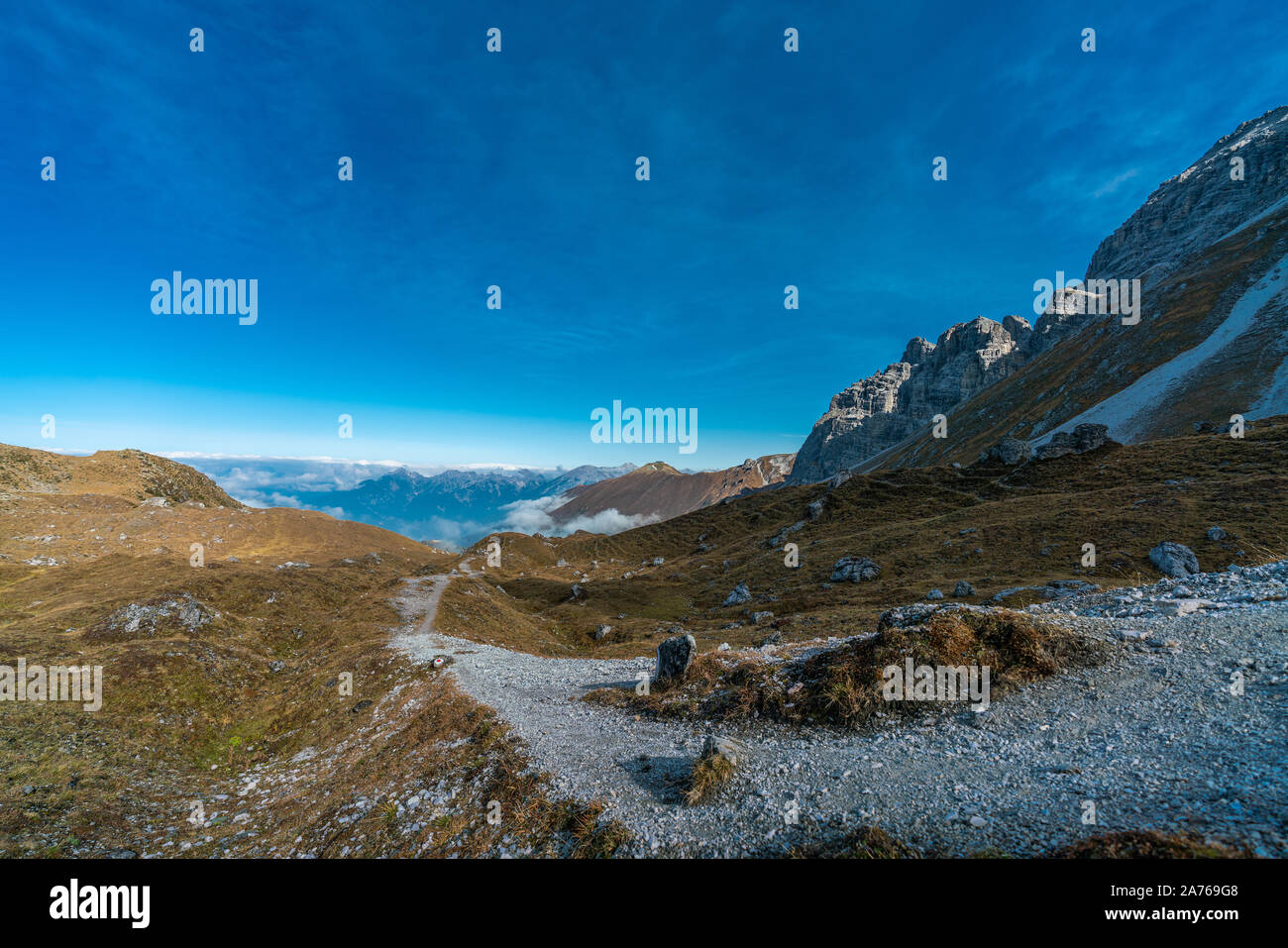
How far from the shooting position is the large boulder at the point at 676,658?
20.9 m

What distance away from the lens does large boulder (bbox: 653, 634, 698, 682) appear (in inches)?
821

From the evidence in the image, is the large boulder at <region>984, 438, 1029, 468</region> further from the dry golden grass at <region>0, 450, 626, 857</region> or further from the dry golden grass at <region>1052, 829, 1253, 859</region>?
the dry golden grass at <region>0, 450, 626, 857</region>

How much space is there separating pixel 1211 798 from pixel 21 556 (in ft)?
437

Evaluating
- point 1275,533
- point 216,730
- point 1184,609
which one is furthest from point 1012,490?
point 216,730

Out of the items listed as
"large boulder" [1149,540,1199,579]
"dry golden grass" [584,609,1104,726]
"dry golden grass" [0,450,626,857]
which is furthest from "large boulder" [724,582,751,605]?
"dry golden grass" [584,609,1104,726]

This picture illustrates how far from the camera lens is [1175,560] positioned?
114 ft

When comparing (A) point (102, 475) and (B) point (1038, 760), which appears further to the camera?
(A) point (102, 475)
